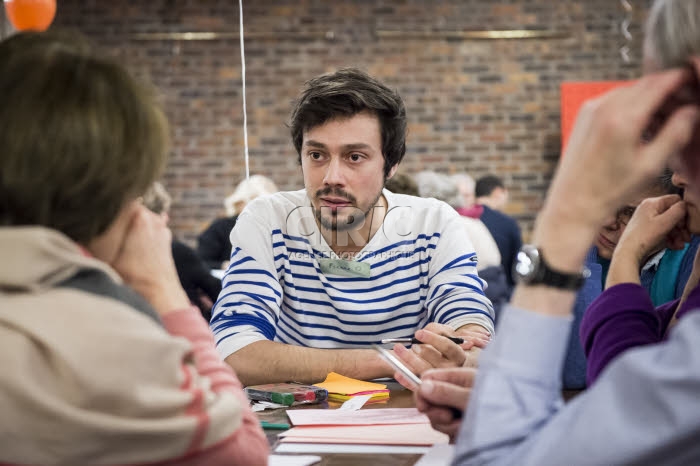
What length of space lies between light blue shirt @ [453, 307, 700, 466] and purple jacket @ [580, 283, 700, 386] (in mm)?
322

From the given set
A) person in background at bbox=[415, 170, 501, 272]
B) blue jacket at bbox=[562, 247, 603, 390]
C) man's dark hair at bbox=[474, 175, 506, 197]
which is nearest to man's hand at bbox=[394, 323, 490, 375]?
blue jacket at bbox=[562, 247, 603, 390]

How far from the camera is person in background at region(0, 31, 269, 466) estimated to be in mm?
750

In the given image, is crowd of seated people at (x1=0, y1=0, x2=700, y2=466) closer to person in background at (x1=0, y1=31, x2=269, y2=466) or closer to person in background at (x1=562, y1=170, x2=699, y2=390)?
person in background at (x1=0, y1=31, x2=269, y2=466)

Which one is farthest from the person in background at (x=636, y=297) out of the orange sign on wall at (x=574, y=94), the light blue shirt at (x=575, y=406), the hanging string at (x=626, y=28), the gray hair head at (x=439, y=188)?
the hanging string at (x=626, y=28)

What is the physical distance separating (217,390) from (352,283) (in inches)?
46.7

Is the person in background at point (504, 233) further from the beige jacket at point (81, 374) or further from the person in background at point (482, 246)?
the beige jacket at point (81, 374)

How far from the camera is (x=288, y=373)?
181 centimetres

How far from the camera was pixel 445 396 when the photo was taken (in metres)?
1.11

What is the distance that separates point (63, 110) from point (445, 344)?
948 millimetres

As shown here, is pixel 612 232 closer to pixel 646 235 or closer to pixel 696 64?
pixel 646 235

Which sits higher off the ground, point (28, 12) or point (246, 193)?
point (28, 12)

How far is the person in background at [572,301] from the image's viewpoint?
72 cm

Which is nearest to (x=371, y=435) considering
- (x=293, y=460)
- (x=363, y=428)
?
(x=363, y=428)

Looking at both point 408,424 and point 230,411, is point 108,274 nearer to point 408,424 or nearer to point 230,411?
point 230,411
